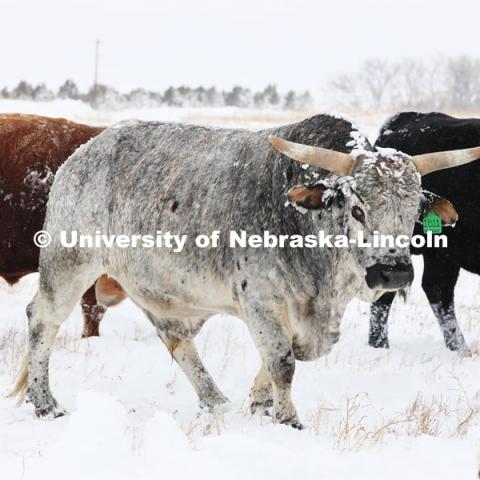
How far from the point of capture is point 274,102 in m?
72.6

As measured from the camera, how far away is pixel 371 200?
13.6 feet

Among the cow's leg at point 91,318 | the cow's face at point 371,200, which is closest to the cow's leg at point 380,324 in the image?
the cow's leg at point 91,318

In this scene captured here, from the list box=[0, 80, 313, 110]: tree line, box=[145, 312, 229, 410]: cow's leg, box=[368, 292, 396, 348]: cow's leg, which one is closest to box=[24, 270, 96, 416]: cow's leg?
box=[145, 312, 229, 410]: cow's leg

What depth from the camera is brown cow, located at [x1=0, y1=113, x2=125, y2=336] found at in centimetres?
693

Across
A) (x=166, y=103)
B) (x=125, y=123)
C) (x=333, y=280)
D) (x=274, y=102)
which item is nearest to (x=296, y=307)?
(x=333, y=280)

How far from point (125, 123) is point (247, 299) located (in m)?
1.71

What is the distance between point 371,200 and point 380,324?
347 centimetres

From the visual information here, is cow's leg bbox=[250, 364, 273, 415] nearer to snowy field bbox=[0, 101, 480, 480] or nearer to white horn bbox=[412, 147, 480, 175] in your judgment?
snowy field bbox=[0, 101, 480, 480]

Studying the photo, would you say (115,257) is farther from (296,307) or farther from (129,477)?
(129,477)

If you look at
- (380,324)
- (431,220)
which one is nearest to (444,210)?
(431,220)

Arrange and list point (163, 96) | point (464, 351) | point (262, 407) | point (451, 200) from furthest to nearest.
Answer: point (163, 96), point (464, 351), point (451, 200), point (262, 407)

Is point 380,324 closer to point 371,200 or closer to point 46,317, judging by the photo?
point 46,317

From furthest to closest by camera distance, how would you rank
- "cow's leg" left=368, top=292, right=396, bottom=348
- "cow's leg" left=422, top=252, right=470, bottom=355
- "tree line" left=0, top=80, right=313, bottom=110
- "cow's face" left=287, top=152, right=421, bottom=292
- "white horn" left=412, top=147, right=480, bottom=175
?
"tree line" left=0, top=80, right=313, bottom=110 < "cow's leg" left=368, top=292, right=396, bottom=348 < "cow's leg" left=422, top=252, right=470, bottom=355 < "white horn" left=412, top=147, right=480, bottom=175 < "cow's face" left=287, top=152, right=421, bottom=292

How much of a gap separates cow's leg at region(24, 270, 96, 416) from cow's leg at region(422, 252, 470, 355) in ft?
11.3
